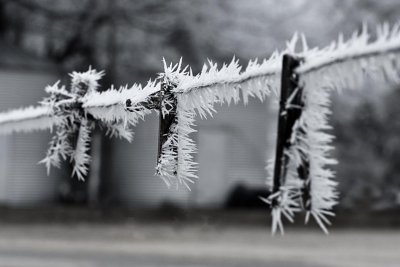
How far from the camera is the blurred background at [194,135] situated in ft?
56.1

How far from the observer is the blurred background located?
17094 millimetres

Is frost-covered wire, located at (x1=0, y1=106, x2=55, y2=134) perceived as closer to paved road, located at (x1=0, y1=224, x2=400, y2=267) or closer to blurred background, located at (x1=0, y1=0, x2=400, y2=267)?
paved road, located at (x1=0, y1=224, x2=400, y2=267)

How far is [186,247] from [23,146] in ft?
26.3

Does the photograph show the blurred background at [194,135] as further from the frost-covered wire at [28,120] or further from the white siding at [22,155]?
the frost-covered wire at [28,120]

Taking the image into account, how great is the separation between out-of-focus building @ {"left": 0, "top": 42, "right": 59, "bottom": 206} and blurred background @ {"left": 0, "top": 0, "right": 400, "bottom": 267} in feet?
0.09

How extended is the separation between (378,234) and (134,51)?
717 cm

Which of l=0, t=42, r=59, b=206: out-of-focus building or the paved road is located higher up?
l=0, t=42, r=59, b=206: out-of-focus building

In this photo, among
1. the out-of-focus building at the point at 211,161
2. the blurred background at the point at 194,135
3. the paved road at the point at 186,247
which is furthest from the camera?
the out-of-focus building at the point at 211,161

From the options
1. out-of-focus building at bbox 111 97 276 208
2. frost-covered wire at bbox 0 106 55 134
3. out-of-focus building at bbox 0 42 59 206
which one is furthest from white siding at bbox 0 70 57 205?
frost-covered wire at bbox 0 106 55 134

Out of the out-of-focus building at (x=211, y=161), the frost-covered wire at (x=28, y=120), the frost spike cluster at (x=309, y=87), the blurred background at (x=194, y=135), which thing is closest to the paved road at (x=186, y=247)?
the blurred background at (x=194, y=135)

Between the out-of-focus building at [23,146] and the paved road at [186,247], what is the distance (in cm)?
353

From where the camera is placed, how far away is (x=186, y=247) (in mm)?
11867

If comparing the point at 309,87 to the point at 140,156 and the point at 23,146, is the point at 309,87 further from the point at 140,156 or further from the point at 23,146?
the point at 140,156

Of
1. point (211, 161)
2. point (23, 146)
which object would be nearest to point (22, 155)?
point (23, 146)
